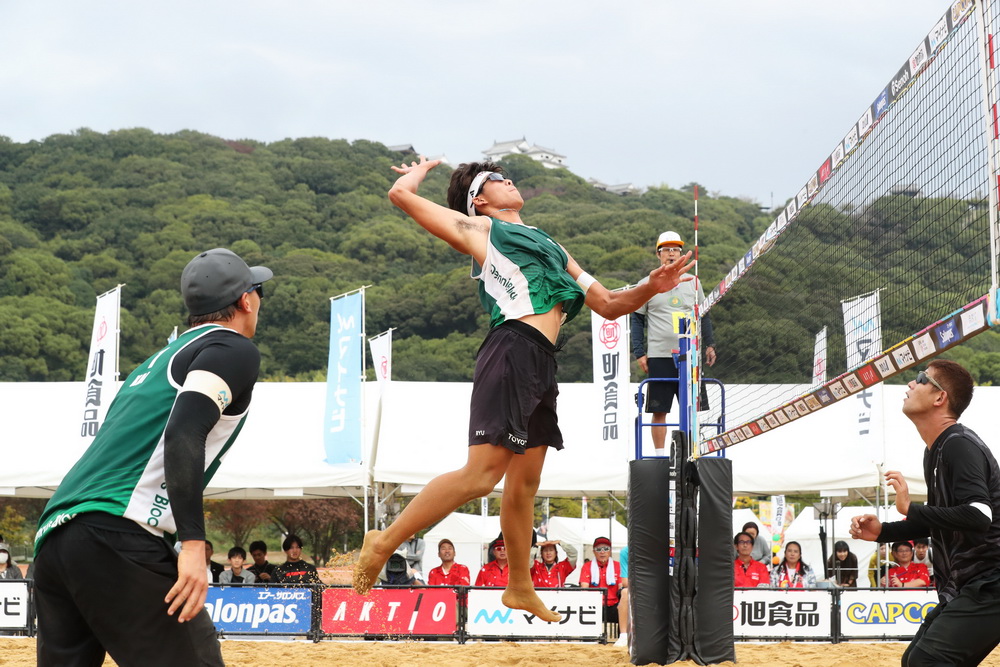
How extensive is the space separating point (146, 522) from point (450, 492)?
1.52 metres

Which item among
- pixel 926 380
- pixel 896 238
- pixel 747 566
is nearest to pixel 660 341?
pixel 896 238

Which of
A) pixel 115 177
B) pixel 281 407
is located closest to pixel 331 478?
pixel 281 407

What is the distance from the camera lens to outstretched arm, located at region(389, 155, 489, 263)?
411cm

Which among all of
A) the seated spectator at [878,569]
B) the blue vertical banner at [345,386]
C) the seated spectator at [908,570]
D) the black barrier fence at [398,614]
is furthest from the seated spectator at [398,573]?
the seated spectator at [908,570]

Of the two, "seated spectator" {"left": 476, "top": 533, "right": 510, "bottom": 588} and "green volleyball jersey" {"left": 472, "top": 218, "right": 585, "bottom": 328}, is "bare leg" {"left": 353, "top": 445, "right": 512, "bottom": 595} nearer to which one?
"green volleyball jersey" {"left": 472, "top": 218, "right": 585, "bottom": 328}

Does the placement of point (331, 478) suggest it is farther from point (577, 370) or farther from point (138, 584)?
point (577, 370)

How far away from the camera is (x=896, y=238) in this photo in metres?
6.45

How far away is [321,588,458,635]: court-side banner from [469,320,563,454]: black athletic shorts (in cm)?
599

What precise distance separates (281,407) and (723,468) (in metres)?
8.96

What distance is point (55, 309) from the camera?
155 feet

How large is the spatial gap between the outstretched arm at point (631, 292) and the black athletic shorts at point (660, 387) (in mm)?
4111

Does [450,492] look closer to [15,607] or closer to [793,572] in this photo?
[15,607]

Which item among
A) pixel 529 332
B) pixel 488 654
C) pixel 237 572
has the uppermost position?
pixel 529 332

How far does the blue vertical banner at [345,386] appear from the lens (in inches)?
525
